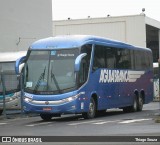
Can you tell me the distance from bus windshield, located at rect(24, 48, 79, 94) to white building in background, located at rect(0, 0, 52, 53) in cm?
1483

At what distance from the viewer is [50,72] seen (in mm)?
21391

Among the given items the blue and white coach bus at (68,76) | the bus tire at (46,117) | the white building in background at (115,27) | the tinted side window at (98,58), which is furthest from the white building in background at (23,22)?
the white building in background at (115,27)

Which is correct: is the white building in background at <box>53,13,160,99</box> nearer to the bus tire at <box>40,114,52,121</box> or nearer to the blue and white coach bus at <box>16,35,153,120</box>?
the blue and white coach bus at <box>16,35,153,120</box>

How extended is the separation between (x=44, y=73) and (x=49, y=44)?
4.45ft

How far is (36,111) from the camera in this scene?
21438 millimetres

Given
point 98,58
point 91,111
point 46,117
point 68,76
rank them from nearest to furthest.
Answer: point 68,76, point 91,111, point 98,58, point 46,117

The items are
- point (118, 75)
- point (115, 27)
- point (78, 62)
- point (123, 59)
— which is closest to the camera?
point (78, 62)

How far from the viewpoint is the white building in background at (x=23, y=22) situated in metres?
36.9

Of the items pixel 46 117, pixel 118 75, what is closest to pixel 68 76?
pixel 46 117

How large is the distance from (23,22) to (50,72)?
61.0 feet

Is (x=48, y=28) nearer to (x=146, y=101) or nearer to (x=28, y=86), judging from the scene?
(x=146, y=101)

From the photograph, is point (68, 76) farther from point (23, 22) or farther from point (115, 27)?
point (115, 27)

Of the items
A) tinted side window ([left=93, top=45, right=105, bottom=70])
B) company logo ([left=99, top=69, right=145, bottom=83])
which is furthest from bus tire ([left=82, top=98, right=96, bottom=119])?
tinted side window ([left=93, top=45, right=105, bottom=70])

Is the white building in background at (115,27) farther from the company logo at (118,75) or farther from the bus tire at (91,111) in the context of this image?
the bus tire at (91,111)
